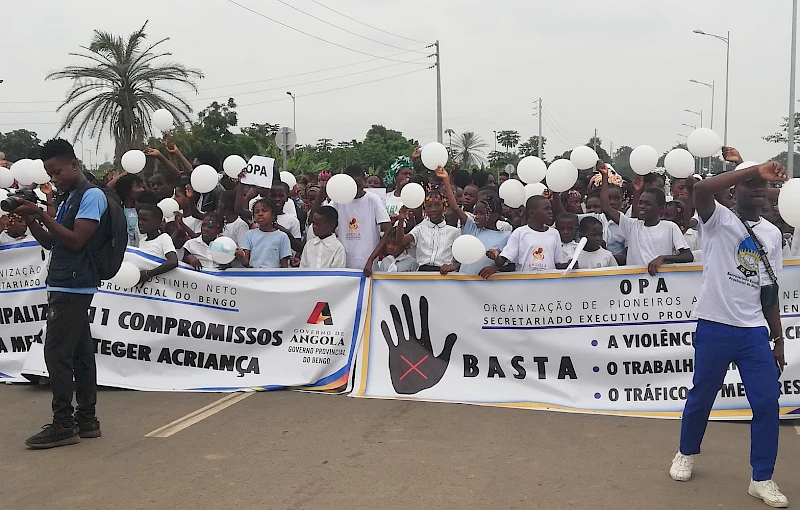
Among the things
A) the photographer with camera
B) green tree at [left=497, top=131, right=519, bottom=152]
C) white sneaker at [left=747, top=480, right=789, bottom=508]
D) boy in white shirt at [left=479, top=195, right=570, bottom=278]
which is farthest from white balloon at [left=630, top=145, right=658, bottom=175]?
green tree at [left=497, top=131, right=519, bottom=152]

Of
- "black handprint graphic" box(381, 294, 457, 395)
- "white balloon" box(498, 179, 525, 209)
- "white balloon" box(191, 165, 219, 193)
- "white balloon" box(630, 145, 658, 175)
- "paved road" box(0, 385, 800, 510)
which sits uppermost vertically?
"white balloon" box(630, 145, 658, 175)

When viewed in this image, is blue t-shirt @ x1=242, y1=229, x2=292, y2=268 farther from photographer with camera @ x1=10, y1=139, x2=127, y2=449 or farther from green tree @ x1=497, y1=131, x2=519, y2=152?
green tree @ x1=497, y1=131, x2=519, y2=152

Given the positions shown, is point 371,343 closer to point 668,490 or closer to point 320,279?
point 320,279

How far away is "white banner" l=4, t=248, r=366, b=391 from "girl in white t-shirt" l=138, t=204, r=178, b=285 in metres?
0.08

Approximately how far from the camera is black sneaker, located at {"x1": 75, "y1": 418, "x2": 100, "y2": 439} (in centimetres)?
559

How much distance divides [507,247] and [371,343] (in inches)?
55.8

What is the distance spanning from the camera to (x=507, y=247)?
6629 mm

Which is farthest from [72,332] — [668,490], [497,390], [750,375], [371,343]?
[750,375]

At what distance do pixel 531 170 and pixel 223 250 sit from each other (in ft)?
9.59

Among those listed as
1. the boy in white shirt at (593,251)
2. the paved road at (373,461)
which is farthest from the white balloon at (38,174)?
the boy in white shirt at (593,251)

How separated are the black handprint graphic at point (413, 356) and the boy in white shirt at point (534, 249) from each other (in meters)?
0.70

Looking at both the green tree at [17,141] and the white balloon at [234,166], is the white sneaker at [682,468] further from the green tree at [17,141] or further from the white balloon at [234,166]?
the green tree at [17,141]

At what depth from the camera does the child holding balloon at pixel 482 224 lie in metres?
6.85

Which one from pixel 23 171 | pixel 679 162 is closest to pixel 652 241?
pixel 679 162
